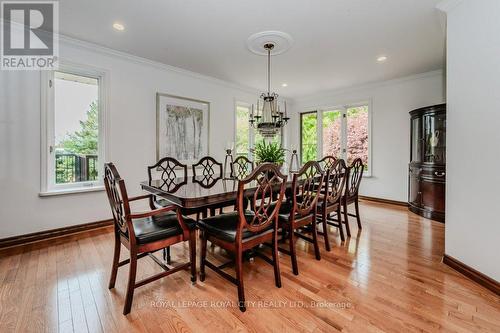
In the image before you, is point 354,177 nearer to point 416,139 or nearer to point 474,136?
point 474,136

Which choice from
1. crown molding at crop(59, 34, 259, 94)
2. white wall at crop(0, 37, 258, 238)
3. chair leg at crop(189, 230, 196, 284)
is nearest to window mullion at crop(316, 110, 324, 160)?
crown molding at crop(59, 34, 259, 94)

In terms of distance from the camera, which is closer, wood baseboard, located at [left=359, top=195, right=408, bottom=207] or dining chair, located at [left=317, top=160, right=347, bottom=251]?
dining chair, located at [left=317, top=160, right=347, bottom=251]

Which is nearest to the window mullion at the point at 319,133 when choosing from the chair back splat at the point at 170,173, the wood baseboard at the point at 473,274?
the chair back splat at the point at 170,173

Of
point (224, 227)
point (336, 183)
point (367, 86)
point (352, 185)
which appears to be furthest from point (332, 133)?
point (224, 227)

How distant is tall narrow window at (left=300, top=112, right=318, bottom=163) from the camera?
19.8 feet

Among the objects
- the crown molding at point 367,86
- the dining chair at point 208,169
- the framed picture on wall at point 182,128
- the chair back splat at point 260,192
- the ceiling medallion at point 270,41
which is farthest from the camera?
the crown molding at point 367,86

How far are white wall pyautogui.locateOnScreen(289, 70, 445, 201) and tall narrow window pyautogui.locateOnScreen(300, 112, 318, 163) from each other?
1025mm

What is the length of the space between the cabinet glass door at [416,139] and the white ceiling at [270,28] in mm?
938

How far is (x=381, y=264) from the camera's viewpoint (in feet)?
7.57

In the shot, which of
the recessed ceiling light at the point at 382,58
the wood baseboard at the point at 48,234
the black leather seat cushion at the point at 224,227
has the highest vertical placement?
the recessed ceiling light at the point at 382,58

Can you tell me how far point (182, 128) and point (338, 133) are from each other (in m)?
3.55

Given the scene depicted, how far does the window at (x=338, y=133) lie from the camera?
5199 mm

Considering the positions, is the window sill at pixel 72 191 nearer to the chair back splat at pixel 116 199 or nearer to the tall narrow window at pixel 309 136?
the chair back splat at pixel 116 199

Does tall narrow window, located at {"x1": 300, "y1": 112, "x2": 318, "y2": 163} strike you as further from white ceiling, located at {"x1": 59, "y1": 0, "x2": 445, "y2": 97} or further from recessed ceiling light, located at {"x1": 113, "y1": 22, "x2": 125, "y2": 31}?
recessed ceiling light, located at {"x1": 113, "y1": 22, "x2": 125, "y2": 31}
